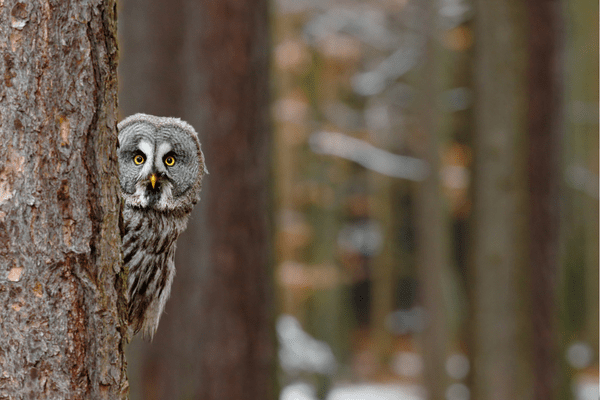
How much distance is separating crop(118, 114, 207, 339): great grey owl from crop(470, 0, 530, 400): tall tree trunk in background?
117 inches

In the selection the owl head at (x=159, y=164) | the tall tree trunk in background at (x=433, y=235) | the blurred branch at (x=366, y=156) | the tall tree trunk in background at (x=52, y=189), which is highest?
the blurred branch at (x=366, y=156)

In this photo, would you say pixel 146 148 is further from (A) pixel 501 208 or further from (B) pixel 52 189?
(A) pixel 501 208

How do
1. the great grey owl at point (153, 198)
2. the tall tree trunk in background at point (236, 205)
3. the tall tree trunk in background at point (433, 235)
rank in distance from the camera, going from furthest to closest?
1. the tall tree trunk in background at point (433, 235)
2. the tall tree trunk in background at point (236, 205)
3. the great grey owl at point (153, 198)

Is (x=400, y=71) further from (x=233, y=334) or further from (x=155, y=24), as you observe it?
(x=233, y=334)

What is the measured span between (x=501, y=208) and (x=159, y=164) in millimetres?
3104

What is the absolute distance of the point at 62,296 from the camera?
1.36 meters

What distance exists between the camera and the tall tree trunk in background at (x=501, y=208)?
454 centimetres

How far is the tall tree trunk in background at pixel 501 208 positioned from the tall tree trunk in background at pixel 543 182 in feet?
0.22

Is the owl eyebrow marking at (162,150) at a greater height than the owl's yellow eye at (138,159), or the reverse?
the owl eyebrow marking at (162,150)

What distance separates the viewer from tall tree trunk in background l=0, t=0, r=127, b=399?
1.32m

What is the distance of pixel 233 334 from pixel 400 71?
275 inches

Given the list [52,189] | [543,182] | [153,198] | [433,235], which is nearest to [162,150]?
[153,198]

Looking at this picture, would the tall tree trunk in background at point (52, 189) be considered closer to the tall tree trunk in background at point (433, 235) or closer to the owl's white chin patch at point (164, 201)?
the owl's white chin patch at point (164, 201)

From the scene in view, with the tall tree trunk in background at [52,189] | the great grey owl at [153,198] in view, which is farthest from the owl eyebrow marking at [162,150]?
the tall tree trunk in background at [52,189]
